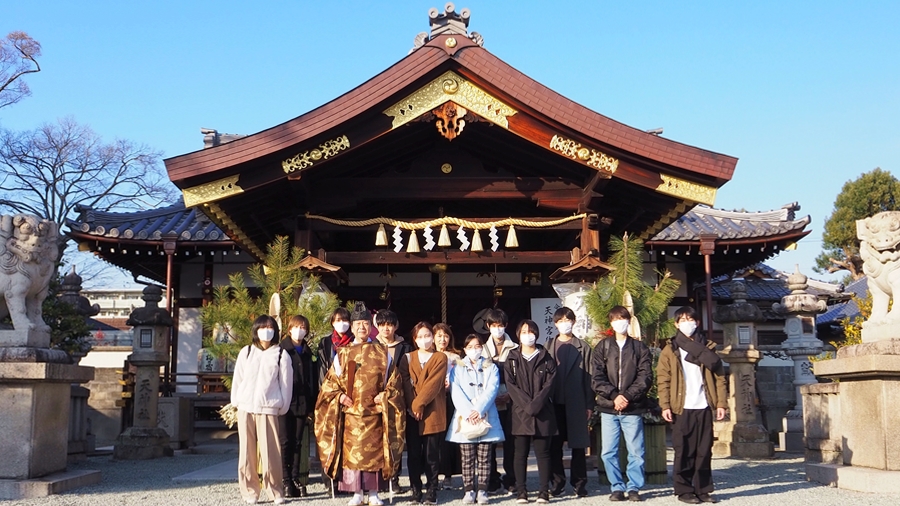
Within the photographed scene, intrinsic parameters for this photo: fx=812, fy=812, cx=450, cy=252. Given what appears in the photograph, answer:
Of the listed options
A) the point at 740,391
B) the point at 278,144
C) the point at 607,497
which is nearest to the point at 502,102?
the point at 278,144

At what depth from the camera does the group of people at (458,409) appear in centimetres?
691

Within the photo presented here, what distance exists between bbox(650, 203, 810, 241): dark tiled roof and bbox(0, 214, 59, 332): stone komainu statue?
10.2 m

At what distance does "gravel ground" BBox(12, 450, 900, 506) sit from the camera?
6980 mm

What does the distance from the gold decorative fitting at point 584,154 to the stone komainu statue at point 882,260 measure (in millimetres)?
2771

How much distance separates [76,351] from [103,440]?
2.41m

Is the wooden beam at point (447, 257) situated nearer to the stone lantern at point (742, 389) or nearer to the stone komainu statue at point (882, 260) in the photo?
the stone komainu statue at point (882, 260)

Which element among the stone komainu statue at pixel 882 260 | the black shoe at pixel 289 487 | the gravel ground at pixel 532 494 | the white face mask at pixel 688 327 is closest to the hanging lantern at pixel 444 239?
the gravel ground at pixel 532 494

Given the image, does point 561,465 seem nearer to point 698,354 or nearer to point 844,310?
point 698,354

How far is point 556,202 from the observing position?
10281 millimetres

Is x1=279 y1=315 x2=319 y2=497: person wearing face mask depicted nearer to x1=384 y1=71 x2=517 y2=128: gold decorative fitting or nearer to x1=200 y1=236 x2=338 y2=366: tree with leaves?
x1=200 y1=236 x2=338 y2=366: tree with leaves

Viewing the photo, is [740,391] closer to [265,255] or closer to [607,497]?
[607,497]

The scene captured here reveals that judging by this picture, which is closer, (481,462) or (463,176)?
(481,462)

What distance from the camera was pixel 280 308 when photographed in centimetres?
880

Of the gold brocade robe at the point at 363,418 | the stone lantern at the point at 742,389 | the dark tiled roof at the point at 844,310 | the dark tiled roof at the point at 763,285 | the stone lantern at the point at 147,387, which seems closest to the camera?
the gold brocade robe at the point at 363,418
